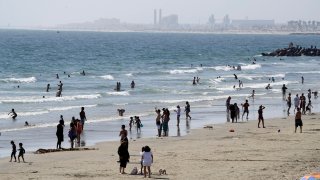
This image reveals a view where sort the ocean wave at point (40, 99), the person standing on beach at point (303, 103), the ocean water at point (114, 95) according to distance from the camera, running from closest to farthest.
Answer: the ocean water at point (114, 95) < the person standing on beach at point (303, 103) < the ocean wave at point (40, 99)

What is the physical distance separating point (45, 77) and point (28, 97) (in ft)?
67.4

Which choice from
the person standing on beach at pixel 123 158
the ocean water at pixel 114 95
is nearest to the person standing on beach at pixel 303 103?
the ocean water at pixel 114 95

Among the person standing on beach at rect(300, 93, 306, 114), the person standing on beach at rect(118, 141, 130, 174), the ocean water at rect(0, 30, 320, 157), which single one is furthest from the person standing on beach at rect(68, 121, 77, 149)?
the person standing on beach at rect(300, 93, 306, 114)

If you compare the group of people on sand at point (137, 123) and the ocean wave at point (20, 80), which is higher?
the ocean wave at point (20, 80)

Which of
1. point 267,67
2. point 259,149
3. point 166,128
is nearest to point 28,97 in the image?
point 166,128

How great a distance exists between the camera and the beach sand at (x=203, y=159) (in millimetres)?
19453

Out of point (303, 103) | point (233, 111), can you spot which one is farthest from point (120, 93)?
point (233, 111)

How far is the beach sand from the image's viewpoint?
19453 millimetres

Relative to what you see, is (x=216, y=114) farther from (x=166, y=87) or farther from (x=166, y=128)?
(x=166, y=87)

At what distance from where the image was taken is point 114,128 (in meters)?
32.5

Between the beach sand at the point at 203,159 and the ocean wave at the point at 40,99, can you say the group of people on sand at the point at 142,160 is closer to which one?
the beach sand at the point at 203,159

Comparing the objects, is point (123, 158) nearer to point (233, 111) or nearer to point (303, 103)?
point (233, 111)

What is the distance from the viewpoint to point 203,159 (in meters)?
21.8

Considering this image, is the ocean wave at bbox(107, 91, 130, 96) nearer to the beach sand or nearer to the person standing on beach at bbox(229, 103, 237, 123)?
the person standing on beach at bbox(229, 103, 237, 123)
